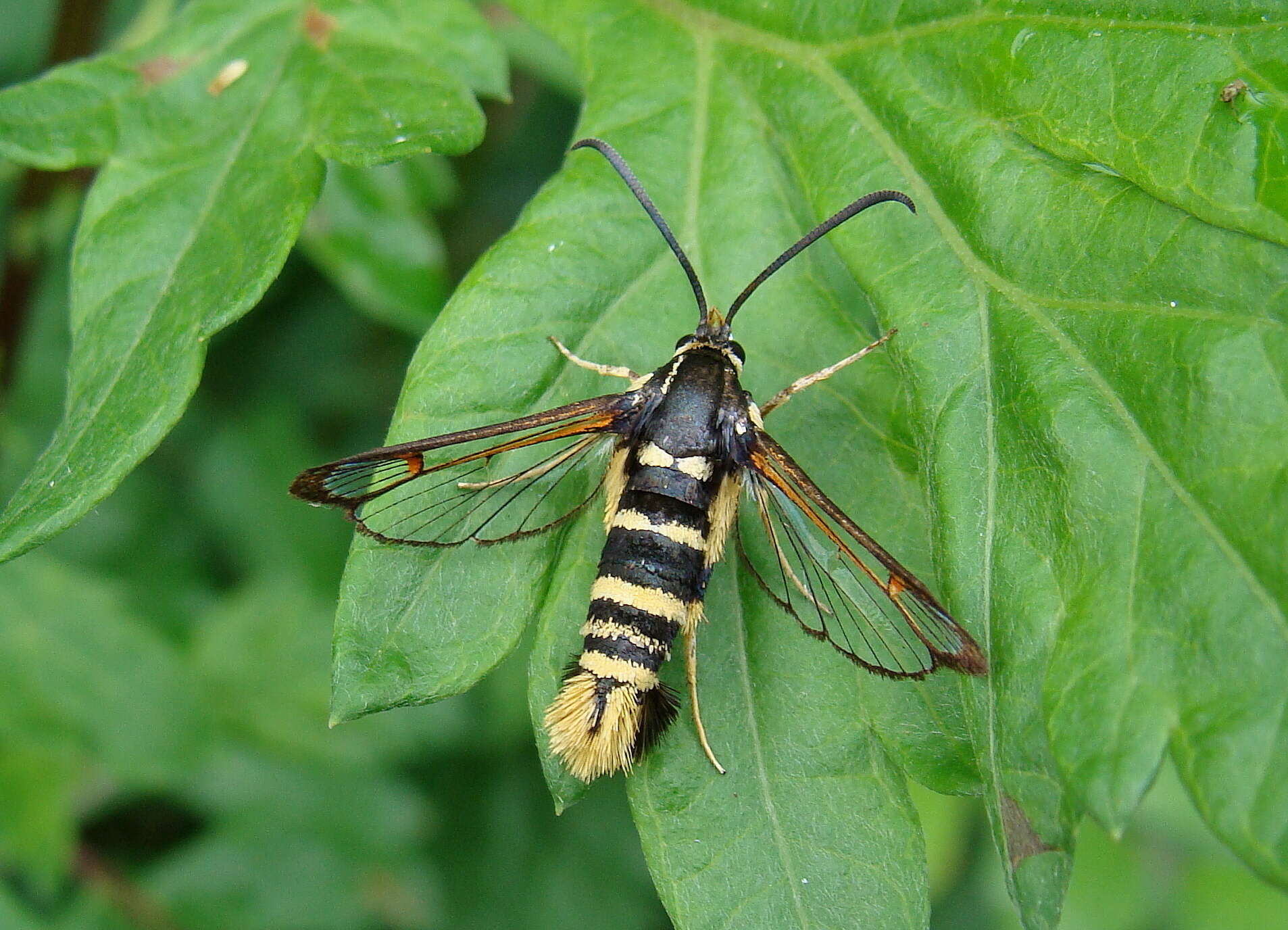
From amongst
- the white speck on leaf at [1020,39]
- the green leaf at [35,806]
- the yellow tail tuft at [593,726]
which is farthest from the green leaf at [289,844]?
the white speck on leaf at [1020,39]

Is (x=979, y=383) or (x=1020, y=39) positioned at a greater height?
(x=1020, y=39)

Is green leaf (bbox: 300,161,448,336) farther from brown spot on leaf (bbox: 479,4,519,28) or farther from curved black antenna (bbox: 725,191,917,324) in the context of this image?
curved black antenna (bbox: 725,191,917,324)

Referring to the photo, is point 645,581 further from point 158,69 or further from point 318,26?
point 158,69

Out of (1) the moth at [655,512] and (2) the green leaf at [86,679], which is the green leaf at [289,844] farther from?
(1) the moth at [655,512]

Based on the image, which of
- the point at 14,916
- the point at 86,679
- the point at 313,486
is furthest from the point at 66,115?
the point at 14,916

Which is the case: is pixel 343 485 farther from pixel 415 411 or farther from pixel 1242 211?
pixel 1242 211
